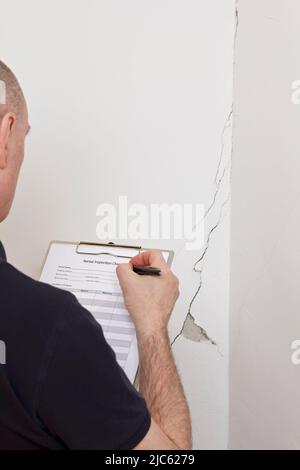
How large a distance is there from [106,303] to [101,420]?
1.34ft

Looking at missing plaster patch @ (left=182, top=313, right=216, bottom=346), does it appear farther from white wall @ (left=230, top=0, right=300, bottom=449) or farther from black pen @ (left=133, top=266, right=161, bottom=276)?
black pen @ (left=133, top=266, right=161, bottom=276)

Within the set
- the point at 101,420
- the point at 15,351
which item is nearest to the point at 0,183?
the point at 15,351

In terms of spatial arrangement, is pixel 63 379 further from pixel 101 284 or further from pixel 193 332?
pixel 193 332

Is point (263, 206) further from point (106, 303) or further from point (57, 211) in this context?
point (57, 211)

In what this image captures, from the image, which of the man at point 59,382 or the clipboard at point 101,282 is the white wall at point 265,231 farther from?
the man at point 59,382

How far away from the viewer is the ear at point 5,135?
911mm

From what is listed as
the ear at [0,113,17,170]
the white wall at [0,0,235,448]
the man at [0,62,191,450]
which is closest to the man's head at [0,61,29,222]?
the ear at [0,113,17,170]

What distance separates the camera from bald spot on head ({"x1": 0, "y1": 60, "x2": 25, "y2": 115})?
3.20 ft

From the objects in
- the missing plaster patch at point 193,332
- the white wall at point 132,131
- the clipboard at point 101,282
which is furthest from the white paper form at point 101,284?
the missing plaster patch at point 193,332

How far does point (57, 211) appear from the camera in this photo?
1439mm

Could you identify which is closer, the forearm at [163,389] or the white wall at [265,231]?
the forearm at [163,389]

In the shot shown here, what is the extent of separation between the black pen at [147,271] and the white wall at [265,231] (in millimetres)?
291

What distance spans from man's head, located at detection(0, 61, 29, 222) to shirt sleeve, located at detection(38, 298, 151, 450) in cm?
30

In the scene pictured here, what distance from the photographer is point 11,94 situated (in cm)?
99
